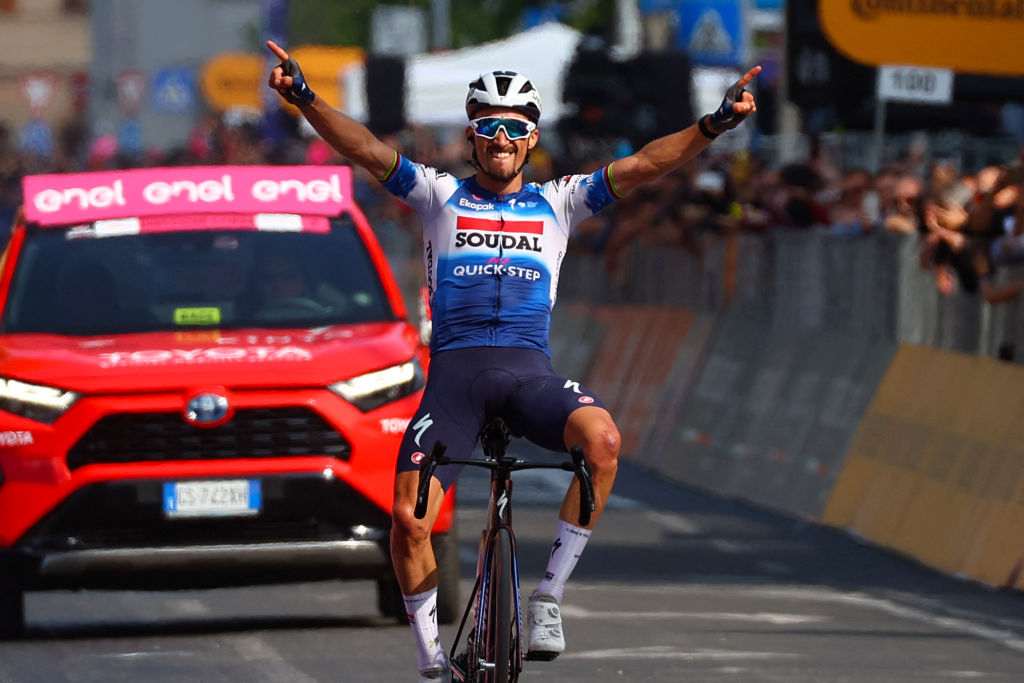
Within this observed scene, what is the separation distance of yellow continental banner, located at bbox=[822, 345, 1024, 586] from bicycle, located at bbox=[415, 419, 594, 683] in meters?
5.37

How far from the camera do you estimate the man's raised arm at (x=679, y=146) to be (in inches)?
343

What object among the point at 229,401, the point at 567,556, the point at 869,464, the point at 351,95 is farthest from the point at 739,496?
the point at 351,95

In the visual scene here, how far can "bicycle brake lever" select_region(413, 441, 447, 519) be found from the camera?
26.6ft

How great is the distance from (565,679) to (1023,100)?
44.9ft

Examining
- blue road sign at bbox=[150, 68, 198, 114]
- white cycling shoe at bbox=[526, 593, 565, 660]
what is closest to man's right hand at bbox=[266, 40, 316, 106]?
white cycling shoe at bbox=[526, 593, 565, 660]

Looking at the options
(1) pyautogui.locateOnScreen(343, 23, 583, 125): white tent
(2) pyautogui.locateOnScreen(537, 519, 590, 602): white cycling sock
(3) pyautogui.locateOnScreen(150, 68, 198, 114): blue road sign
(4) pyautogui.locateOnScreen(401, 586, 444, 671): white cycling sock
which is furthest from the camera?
(3) pyautogui.locateOnScreen(150, 68, 198, 114): blue road sign

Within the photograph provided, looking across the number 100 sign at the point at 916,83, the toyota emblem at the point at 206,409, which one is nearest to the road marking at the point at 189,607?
the toyota emblem at the point at 206,409

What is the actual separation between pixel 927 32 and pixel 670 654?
8.22 m

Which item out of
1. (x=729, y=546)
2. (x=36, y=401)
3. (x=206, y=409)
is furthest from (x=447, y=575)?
(x=729, y=546)

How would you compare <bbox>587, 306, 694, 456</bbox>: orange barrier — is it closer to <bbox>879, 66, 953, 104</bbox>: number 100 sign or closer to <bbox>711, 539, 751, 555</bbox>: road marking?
<bbox>879, 66, 953, 104</bbox>: number 100 sign

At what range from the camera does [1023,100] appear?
22719 mm

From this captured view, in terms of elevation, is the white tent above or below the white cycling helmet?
below

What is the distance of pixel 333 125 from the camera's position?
871 centimetres

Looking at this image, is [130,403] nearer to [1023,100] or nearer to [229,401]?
[229,401]
